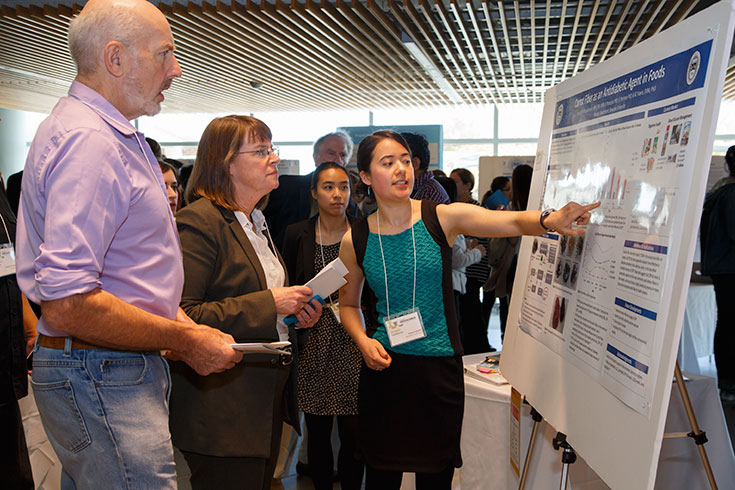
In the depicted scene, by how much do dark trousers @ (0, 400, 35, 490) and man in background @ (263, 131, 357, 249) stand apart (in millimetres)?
1983

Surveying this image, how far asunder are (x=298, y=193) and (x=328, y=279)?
2149 millimetres

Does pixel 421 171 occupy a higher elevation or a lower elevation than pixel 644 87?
lower

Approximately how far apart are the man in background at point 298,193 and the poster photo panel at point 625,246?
212 cm

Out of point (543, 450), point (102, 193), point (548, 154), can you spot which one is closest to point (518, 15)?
point (548, 154)

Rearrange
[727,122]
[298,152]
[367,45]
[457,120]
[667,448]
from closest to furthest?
[667,448] → [367,45] → [727,122] → [457,120] → [298,152]

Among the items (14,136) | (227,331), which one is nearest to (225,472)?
(227,331)

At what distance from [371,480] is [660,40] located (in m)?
1.74

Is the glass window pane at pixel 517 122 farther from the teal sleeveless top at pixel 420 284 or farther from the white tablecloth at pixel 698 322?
→ the teal sleeveless top at pixel 420 284

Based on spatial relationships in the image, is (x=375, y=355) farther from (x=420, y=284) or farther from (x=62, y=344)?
(x=62, y=344)

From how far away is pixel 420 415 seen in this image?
216cm

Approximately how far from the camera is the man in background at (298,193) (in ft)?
13.1

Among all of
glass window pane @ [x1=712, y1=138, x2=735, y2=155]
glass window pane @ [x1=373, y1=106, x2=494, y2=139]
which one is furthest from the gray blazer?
glass window pane @ [x1=712, y1=138, x2=735, y2=155]

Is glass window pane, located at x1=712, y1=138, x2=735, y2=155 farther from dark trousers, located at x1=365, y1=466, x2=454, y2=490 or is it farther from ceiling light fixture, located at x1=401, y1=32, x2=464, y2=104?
dark trousers, located at x1=365, y1=466, x2=454, y2=490

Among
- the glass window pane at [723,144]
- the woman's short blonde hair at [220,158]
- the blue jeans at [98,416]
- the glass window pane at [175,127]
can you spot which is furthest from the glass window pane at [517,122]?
the blue jeans at [98,416]
